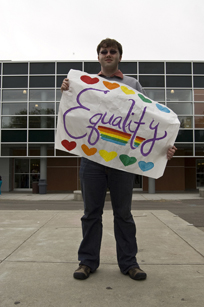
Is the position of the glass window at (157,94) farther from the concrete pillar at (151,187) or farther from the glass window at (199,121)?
the concrete pillar at (151,187)

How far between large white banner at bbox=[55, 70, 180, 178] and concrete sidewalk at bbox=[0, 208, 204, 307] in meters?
1.03

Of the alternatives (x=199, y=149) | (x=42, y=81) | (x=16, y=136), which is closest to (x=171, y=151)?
(x=16, y=136)

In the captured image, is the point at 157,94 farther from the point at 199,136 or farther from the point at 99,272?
the point at 99,272

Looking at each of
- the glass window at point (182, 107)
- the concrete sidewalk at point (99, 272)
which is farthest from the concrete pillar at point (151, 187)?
the concrete sidewalk at point (99, 272)

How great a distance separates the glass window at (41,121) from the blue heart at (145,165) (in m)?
15.4

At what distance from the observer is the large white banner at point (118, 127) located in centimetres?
286

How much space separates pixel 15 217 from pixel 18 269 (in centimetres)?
369

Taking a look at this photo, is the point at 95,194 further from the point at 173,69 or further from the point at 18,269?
the point at 173,69

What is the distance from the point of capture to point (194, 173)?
2219cm

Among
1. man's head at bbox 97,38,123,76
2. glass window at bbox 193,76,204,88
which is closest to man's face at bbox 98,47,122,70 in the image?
man's head at bbox 97,38,123,76

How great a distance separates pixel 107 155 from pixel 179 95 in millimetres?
16529

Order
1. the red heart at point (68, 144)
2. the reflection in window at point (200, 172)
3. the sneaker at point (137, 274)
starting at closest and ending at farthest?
the sneaker at point (137, 274), the red heart at point (68, 144), the reflection in window at point (200, 172)

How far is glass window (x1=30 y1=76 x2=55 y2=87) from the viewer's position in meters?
18.1

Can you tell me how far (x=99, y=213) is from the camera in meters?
2.77
